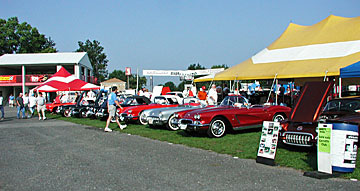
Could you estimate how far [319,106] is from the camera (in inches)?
302

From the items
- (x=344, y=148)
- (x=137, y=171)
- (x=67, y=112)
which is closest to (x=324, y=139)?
(x=344, y=148)

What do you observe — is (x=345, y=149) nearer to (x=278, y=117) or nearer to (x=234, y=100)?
(x=234, y=100)

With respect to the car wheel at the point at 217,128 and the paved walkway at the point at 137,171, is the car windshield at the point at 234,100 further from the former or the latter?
the paved walkway at the point at 137,171

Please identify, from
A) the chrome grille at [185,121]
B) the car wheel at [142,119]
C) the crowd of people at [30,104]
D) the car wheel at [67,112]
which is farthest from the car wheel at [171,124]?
the car wheel at [67,112]

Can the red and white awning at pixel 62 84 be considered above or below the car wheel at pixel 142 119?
above

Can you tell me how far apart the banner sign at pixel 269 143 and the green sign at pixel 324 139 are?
0.91m

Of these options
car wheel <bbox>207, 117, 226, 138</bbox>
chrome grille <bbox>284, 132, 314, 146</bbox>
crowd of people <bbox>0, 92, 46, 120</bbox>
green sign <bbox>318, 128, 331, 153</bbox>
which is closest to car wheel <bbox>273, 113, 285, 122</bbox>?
car wheel <bbox>207, 117, 226, 138</bbox>

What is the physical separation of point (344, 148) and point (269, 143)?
→ 146 cm

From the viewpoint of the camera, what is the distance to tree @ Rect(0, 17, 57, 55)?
198ft

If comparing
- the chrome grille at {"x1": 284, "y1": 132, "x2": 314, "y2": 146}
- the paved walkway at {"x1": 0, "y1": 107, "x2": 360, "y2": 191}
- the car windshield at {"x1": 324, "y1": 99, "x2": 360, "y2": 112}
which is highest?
the car windshield at {"x1": 324, "y1": 99, "x2": 360, "y2": 112}

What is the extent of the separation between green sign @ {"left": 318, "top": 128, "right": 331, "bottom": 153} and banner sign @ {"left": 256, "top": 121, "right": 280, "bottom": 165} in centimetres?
91

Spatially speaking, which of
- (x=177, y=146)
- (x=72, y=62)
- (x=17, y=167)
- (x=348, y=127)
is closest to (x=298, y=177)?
(x=348, y=127)

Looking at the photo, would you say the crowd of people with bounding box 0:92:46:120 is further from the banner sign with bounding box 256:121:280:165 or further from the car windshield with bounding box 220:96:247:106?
the banner sign with bounding box 256:121:280:165

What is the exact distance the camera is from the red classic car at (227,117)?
1028 cm
